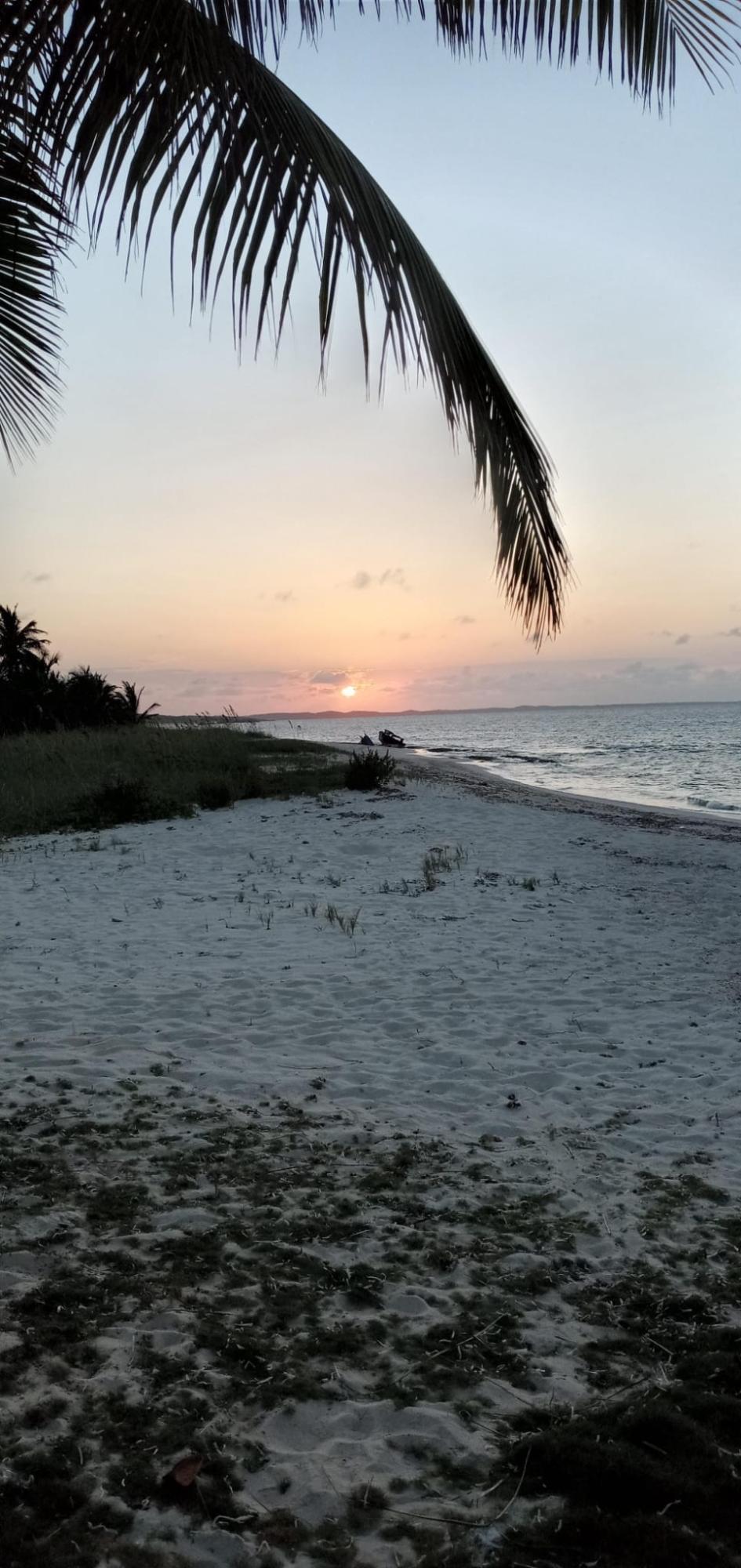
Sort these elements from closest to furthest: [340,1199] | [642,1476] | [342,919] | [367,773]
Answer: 1. [642,1476]
2. [340,1199]
3. [342,919]
4. [367,773]

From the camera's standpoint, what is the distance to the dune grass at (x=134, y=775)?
15.1m

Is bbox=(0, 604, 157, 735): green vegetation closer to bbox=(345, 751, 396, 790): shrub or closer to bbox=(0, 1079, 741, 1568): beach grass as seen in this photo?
bbox=(345, 751, 396, 790): shrub

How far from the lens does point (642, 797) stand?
92.0 feet

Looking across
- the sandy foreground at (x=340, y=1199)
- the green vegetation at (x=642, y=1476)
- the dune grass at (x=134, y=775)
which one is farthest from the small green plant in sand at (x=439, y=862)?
the green vegetation at (x=642, y=1476)

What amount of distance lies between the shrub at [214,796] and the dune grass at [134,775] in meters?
0.02

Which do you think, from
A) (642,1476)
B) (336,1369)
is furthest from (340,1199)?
(642,1476)

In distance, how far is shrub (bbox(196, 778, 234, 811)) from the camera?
16.2 m

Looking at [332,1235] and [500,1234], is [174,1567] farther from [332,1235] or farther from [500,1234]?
[500,1234]

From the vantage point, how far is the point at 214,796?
1631 centimetres

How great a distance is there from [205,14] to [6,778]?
16611mm

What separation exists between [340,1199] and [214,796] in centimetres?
1266

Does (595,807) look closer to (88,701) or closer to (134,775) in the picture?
(134,775)

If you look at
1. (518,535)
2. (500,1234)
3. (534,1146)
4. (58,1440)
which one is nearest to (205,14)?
(518,535)

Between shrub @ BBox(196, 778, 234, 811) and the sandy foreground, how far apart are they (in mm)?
6863
